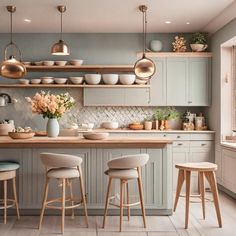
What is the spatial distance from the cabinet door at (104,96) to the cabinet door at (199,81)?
126 centimetres

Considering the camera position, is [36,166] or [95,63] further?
[95,63]

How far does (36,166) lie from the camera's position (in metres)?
4.75

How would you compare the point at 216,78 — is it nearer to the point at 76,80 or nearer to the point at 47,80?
the point at 76,80

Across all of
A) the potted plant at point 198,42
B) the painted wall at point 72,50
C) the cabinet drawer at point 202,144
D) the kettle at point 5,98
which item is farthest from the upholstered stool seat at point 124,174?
the kettle at point 5,98

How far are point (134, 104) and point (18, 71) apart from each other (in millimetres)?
2573

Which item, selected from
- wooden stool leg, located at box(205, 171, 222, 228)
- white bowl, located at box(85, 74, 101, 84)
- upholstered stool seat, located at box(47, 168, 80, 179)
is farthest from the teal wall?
upholstered stool seat, located at box(47, 168, 80, 179)

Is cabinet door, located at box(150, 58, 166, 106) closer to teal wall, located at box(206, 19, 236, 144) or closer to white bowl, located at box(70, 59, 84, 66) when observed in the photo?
teal wall, located at box(206, 19, 236, 144)

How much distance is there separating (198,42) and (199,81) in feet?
2.29

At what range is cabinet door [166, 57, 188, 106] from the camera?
23.0ft

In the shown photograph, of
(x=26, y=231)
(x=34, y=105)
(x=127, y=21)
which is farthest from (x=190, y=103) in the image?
(x=26, y=231)

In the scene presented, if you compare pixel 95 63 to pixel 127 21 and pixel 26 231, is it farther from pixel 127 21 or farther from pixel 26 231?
pixel 26 231

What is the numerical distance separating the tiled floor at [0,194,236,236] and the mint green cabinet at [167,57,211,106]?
259cm

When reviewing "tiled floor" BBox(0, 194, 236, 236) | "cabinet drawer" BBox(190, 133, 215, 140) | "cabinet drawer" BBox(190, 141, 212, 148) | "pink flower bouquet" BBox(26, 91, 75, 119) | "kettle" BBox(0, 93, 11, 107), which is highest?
"kettle" BBox(0, 93, 11, 107)

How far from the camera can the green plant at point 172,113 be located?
7133 millimetres
